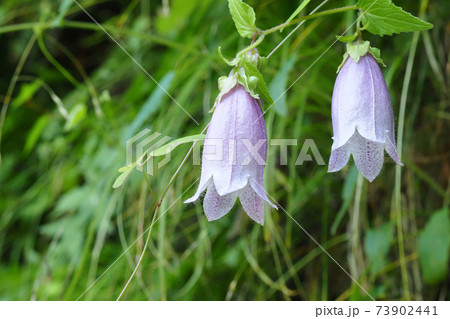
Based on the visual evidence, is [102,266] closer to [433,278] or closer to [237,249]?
[237,249]

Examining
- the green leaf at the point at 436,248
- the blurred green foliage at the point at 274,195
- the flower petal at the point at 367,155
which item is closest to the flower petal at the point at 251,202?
the flower petal at the point at 367,155

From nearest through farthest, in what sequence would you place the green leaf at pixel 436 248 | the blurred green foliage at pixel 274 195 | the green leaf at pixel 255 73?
the green leaf at pixel 255 73 → the green leaf at pixel 436 248 → the blurred green foliage at pixel 274 195

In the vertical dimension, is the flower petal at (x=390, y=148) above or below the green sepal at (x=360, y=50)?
below

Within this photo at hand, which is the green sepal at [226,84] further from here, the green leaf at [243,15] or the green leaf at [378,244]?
the green leaf at [378,244]

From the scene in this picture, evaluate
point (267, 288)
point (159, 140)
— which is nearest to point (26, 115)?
point (159, 140)

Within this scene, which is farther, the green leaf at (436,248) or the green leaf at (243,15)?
the green leaf at (436,248)

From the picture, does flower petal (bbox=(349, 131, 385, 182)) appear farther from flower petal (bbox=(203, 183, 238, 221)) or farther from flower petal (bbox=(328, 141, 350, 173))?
flower petal (bbox=(203, 183, 238, 221))
